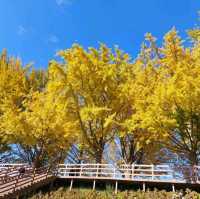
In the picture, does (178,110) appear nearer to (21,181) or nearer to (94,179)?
(94,179)

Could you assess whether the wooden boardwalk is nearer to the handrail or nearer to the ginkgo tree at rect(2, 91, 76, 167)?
the handrail

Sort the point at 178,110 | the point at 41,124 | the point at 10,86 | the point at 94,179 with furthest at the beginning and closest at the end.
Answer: the point at 10,86, the point at 41,124, the point at 94,179, the point at 178,110

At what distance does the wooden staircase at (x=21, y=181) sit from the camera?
43.4ft

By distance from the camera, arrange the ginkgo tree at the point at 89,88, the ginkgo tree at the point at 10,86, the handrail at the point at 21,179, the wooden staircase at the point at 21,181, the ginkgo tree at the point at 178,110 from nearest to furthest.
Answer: the wooden staircase at the point at 21,181 < the handrail at the point at 21,179 < the ginkgo tree at the point at 178,110 < the ginkgo tree at the point at 89,88 < the ginkgo tree at the point at 10,86

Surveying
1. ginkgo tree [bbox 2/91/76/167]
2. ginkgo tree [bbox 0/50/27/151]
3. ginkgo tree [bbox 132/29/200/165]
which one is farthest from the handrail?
ginkgo tree [bbox 132/29/200/165]

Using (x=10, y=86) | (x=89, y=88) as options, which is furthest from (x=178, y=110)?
(x=10, y=86)

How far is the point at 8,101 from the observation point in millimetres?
20125

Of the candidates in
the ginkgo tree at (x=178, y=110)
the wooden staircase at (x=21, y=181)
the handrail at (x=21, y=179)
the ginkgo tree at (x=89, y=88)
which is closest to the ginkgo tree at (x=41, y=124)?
the ginkgo tree at (x=89, y=88)

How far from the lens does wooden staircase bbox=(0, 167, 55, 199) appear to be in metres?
13.2

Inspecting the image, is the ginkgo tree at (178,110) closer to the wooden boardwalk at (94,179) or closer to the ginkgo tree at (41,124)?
the wooden boardwalk at (94,179)

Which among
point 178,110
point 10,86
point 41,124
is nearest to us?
point 178,110

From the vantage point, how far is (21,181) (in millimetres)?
15000

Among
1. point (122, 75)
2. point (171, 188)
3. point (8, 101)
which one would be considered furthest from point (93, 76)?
point (171, 188)

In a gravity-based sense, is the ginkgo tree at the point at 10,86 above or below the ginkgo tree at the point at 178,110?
above
